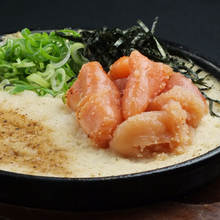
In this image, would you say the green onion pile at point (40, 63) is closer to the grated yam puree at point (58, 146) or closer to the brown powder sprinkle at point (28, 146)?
the grated yam puree at point (58, 146)

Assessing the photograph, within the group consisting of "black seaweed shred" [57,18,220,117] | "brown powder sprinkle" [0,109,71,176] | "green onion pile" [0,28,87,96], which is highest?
"black seaweed shred" [57,18,220,117]

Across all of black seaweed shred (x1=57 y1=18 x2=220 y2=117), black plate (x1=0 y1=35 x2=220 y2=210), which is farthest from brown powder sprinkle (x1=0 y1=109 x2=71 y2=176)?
black seaweed shred (x1=57 y1=18 x2=220 y2=117)

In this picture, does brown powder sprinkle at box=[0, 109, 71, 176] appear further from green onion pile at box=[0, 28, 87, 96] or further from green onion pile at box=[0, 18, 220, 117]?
green onion pile at box=[0, 18, 220, 117]

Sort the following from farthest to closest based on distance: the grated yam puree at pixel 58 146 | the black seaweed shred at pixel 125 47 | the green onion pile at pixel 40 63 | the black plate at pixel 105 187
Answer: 1. the black seaweed shred at pixel 125 47
2. the green onion pile at pixel 40 63
3. the grated yam puree at pixel 58 146
4. the black plate at pixel 105 187

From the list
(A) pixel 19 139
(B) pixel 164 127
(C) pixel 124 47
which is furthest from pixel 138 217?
(C) pixel 124 47

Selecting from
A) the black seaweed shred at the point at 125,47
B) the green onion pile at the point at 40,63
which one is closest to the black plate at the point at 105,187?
the green onion pile at the point at 40,63
